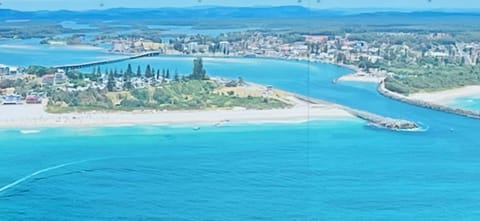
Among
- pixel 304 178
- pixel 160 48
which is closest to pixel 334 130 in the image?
pixel 304 178

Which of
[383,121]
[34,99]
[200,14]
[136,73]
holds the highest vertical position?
[200,14]

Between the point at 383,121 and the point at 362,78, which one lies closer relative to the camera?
the point at 383,121

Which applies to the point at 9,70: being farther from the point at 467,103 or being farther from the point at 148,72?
the point at 467,103

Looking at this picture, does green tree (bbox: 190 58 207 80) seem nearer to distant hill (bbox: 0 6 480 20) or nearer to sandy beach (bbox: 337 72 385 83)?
distant hill (bbox: 0 6 480 20)

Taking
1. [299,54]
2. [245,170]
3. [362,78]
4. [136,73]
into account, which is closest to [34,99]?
[136,73]

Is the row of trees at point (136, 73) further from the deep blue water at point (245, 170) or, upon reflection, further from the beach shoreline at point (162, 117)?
the beach shoreline at point (162, 117)

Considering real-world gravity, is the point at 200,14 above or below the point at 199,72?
above

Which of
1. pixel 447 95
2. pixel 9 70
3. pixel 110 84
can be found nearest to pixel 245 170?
pixel 110 84

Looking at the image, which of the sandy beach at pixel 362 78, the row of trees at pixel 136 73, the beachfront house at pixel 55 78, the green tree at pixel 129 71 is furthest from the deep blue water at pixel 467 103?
the beachfront house at pixel 55 78
